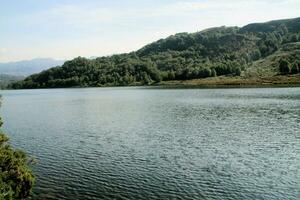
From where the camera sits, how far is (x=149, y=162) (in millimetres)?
52812

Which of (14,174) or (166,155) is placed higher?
(14,174)

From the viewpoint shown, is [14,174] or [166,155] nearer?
[14,174]

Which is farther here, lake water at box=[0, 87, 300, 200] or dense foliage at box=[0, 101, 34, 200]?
lake water at box=[0, 87, 300, 200]

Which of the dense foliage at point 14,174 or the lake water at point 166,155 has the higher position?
the dense foliage at point 14,174

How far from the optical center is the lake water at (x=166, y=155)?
1616 inches

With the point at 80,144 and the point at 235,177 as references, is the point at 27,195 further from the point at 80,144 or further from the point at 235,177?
the point at 80,144

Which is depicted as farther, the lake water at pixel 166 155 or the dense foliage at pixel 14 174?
the lake water at pixel 166 155

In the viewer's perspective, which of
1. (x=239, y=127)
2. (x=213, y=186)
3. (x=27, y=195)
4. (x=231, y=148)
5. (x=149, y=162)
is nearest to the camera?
(x=27, y=195)

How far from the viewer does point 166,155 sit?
188 feet

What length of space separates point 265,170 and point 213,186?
33.2ft

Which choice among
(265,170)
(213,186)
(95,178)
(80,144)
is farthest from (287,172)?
(80,144)

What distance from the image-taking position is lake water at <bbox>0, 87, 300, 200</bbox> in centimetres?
4104

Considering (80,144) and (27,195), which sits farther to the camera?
(80,144)

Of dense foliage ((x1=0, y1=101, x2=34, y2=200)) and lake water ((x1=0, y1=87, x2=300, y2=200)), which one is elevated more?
dense foliage ((x1=0, y1=101, x2=34, y2=200))
